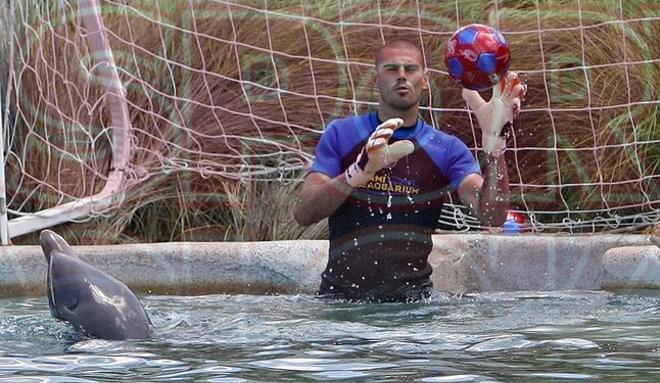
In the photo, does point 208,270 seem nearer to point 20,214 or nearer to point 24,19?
point 20,214

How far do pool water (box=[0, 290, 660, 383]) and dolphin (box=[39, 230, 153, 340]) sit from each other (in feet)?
0.19

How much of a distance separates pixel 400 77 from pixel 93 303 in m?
2.18

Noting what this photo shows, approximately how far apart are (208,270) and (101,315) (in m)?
2.53

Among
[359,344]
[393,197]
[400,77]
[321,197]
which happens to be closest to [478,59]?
[400,77]

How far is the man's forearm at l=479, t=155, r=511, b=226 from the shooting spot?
6.77 metres

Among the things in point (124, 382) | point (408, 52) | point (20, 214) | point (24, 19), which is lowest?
point (124, 382)

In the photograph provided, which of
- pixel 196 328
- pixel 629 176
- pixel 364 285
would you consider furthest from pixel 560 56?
pixel 196 328

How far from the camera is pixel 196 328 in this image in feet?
19.4

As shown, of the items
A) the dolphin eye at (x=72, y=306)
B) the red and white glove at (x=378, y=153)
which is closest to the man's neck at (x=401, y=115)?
the red and white glove at (x=378, y=153)

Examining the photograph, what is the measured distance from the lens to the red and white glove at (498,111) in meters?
6.52

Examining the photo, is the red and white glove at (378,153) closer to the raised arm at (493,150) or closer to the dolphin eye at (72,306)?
the raised arm at (493,150)

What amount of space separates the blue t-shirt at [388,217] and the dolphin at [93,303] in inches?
69.9

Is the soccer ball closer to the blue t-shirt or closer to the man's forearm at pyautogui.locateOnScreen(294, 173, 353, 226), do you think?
the blue t-shirt

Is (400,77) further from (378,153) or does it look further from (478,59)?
(378,153)
